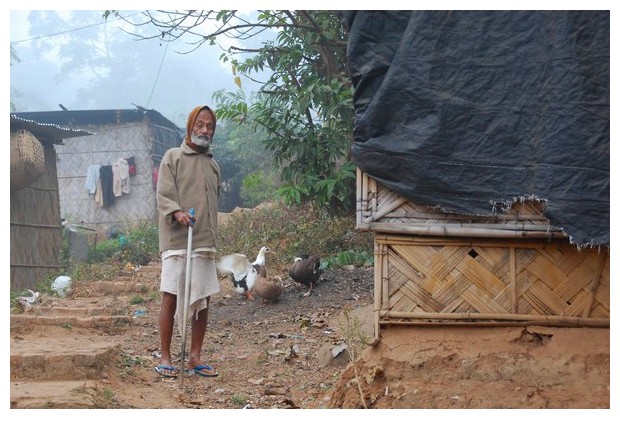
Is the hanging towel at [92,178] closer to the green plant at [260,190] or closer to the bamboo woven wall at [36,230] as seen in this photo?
the green plant at [260,190]

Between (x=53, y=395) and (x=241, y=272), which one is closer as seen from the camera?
(x=53, y=395)

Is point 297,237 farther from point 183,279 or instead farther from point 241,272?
point 183,279

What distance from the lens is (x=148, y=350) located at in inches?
242

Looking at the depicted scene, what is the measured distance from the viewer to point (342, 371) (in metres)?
4.79

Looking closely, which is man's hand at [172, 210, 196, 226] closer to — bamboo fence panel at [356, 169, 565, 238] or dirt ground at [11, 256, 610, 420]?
dirt ground at [11, 256, 610, 420]

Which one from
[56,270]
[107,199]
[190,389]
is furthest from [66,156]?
[190,389]

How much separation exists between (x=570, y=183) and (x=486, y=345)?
975mm

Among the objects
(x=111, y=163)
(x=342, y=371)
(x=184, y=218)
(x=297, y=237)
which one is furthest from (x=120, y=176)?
(x=342, y=371)

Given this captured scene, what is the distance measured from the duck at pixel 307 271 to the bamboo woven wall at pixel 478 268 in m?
4.19

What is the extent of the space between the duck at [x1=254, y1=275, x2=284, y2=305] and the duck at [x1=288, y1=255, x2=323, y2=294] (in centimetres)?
24

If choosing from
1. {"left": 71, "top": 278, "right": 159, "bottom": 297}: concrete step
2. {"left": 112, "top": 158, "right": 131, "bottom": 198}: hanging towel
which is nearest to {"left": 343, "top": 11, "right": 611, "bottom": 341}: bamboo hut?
{"left": 71, "top": 278, "right": 159, "bottom": 297}: concrete step

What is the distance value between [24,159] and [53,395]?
22.4 feet

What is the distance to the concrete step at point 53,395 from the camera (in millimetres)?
3594

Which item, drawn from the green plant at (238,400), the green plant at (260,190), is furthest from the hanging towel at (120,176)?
the green plant at (238,400)
